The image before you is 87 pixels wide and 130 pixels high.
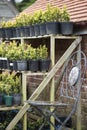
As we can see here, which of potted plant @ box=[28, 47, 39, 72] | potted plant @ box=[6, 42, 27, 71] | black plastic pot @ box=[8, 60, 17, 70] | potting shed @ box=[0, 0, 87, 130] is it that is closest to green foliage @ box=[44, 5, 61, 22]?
potting shed @ box=[0, 0, 87, 130]

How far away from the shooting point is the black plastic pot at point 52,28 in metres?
7.45

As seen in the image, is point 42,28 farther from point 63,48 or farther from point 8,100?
point 8,100

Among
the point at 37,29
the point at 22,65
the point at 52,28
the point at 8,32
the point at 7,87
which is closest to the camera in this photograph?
the point at 52,28

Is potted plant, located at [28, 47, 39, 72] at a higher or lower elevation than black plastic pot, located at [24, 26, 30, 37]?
lower

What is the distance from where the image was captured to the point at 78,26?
25.6ft

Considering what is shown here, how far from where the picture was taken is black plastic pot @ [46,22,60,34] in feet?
24.5

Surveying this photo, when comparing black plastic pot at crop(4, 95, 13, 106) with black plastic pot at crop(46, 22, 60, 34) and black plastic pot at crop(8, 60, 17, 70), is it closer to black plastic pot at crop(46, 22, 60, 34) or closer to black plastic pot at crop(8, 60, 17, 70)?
black plastic pot at crop(8, 60, 17, 70)

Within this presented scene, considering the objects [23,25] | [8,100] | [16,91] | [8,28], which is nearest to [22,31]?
[23,25]

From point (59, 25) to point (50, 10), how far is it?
0.41 metres

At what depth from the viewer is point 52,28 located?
7.46 metres

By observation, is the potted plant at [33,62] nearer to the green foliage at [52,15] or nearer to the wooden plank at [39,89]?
the wooden plank at [39,89]

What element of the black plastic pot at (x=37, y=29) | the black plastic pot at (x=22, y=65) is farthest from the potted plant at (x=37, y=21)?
the black plastic pot at (x=22, y=65)

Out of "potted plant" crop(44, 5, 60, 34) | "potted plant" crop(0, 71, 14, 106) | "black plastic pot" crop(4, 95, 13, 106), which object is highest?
"potted plant" crop(44, 5, 60, 34)

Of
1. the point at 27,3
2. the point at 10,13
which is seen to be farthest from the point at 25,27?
the point at 27,3
